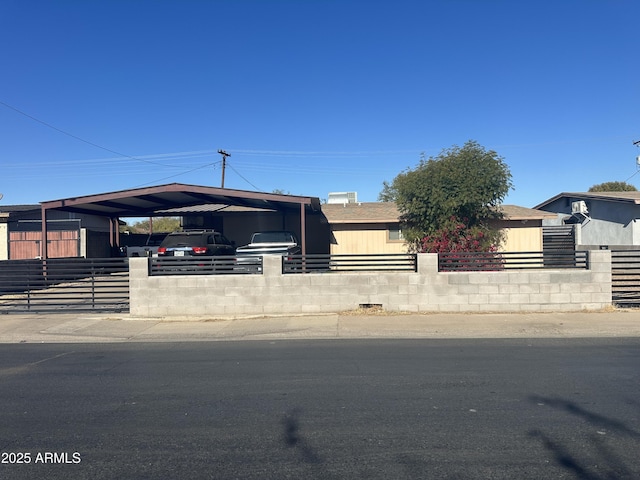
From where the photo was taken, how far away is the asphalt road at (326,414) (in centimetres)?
394

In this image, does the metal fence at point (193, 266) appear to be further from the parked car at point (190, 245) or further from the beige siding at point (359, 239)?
the beige siding at point (359, 239)

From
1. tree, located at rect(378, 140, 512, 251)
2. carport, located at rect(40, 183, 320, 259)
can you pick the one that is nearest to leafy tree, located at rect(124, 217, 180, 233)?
carport, located at rect(40, 183, 320, 259)

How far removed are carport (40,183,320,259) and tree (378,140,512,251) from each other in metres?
4.10

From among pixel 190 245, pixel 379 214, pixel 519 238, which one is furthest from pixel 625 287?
pixel 190 245

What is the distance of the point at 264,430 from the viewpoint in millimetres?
4688

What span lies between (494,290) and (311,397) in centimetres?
731

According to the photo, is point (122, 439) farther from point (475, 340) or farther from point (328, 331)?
point (475, 340)

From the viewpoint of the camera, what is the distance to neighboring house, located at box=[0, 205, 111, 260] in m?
25.3

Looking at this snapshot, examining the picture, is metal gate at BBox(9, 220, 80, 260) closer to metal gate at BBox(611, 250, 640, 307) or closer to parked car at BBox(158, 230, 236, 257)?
parked car at BBox(158, 230, 236, 257)

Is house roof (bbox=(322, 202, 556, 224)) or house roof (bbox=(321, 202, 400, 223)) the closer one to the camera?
house roof (bbox=(322, 202, 556, 224))

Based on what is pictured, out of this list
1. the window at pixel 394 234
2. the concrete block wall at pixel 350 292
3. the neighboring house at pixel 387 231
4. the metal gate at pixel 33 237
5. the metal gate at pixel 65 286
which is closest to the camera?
the concrete block wall at pixel 350 292

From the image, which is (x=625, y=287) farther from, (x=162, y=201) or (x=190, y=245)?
(x=162, y=201)

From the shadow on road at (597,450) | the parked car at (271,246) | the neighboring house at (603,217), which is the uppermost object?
the neighboring house at (603,217)

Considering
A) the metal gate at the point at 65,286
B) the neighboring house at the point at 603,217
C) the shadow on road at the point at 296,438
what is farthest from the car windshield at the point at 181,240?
the neighboring house at the point at 603,217
